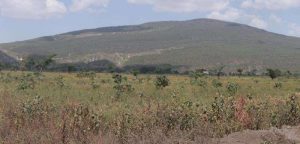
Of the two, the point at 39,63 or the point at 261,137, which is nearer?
the point at 261,137

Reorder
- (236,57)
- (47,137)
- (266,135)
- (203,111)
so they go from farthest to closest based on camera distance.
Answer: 1. (236,57)
2. (203,111)
3. (266,135)
4. (47,137)

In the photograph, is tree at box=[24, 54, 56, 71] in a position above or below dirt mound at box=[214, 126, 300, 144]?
below

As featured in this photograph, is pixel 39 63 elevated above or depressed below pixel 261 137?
below

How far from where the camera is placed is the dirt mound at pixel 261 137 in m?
10.8

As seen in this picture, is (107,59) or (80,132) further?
(107,59)

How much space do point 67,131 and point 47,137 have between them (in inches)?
24.1

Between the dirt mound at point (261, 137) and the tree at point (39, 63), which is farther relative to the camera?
the tree at point (39, 63)

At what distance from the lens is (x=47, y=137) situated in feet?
32.6

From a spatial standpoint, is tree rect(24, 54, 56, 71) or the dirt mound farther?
tree rect(24, 54, 56, 71)

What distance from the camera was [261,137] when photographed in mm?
11156

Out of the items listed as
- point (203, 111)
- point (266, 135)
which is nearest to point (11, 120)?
point (203, 111)

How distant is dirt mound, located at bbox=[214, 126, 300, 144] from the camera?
35.6 ft

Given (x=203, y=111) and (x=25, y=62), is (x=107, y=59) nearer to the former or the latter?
(x=25, y=62)

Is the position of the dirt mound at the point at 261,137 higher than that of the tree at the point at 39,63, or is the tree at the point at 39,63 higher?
the dirt mound at the point at 261,137
